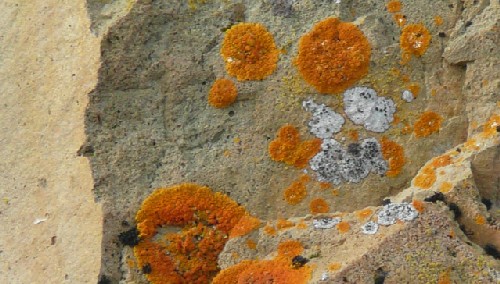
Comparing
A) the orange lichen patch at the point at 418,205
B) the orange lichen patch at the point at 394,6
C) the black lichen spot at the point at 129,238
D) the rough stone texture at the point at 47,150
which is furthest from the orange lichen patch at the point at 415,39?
the black lichen spot at the point at 129,238

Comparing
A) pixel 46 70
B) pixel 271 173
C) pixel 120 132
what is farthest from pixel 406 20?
pixel 46 70

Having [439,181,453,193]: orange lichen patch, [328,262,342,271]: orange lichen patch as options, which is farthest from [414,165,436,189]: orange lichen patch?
[328,262,342,271]: orange lichen patch

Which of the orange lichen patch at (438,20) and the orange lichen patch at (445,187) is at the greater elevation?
the orange lichen patch at (438,20)

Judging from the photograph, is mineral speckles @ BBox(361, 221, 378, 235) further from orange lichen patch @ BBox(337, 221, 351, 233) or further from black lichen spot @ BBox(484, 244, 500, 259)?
black lichen spot @ BBox(484, 244, 500, 259)

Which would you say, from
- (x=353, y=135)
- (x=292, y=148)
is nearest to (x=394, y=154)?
(x=353, y=135)

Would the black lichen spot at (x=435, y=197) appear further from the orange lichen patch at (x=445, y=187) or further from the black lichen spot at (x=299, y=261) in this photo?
the black lichen spot at (x=299, y=261)
